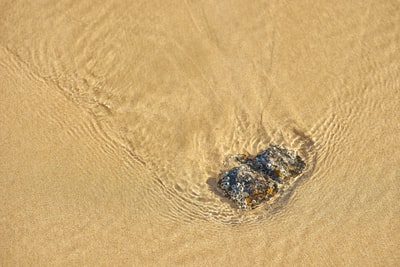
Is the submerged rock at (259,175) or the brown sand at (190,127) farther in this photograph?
the submerged rock at (259,175)

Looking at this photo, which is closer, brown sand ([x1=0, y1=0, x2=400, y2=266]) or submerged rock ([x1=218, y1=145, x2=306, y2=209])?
brown sand ([x1=0, y1=0, x2=400, y2=266])

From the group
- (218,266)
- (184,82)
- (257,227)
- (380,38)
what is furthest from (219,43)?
(218,266)

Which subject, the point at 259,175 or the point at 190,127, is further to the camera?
the point at 190,127

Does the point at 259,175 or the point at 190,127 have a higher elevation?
the point at 190,127

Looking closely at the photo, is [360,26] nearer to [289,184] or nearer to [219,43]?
[219,43]

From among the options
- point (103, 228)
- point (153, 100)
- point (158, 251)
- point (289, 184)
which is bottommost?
point (289, 184)
